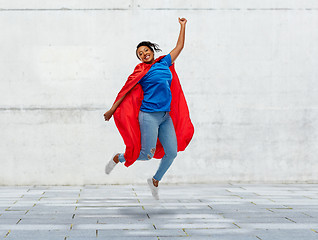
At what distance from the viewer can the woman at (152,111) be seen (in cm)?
A: 526

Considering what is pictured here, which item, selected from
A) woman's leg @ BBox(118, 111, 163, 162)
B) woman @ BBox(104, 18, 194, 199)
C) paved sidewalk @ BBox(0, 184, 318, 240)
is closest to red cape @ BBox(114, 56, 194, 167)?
woman @ BBox(104, 18, 194, 199)

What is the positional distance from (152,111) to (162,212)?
3.57 ft

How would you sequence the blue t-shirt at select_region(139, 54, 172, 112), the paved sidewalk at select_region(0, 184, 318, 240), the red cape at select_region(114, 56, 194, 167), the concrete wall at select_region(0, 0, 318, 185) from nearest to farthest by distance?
the paved sidewalk at select_region(0, 184, 318, 240), the blue t-shirt at select_region(139, 54, 172, 112), the red cape at select_region(114, 56, 194, 167), the concrete wall at select_region(0, 0, 318, 185)

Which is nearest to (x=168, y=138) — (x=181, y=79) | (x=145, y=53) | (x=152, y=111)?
(x=152, y=111)

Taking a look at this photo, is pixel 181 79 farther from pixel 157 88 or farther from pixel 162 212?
pixel 162 212

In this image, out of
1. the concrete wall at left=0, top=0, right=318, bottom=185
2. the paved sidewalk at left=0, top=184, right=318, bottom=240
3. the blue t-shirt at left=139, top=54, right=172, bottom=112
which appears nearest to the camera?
the paved sidewalk at left=0, top=184, right=318, bottom=240

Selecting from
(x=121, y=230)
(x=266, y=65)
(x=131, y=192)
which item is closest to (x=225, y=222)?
(x=121, y=230)

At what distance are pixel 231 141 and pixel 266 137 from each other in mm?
595

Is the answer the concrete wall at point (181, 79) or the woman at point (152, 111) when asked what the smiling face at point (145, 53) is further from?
the concrete wall at point (181, 79)

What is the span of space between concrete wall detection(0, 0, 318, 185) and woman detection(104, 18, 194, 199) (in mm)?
2540

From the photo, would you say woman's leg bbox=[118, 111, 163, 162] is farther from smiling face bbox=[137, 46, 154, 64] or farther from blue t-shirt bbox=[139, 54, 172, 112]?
smiling face bbox=[137, 46, 154, 64]

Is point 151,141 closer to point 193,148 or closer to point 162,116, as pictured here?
point 162,116

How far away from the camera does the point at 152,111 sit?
523 centimetres

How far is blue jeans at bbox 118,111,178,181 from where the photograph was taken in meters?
5.27
